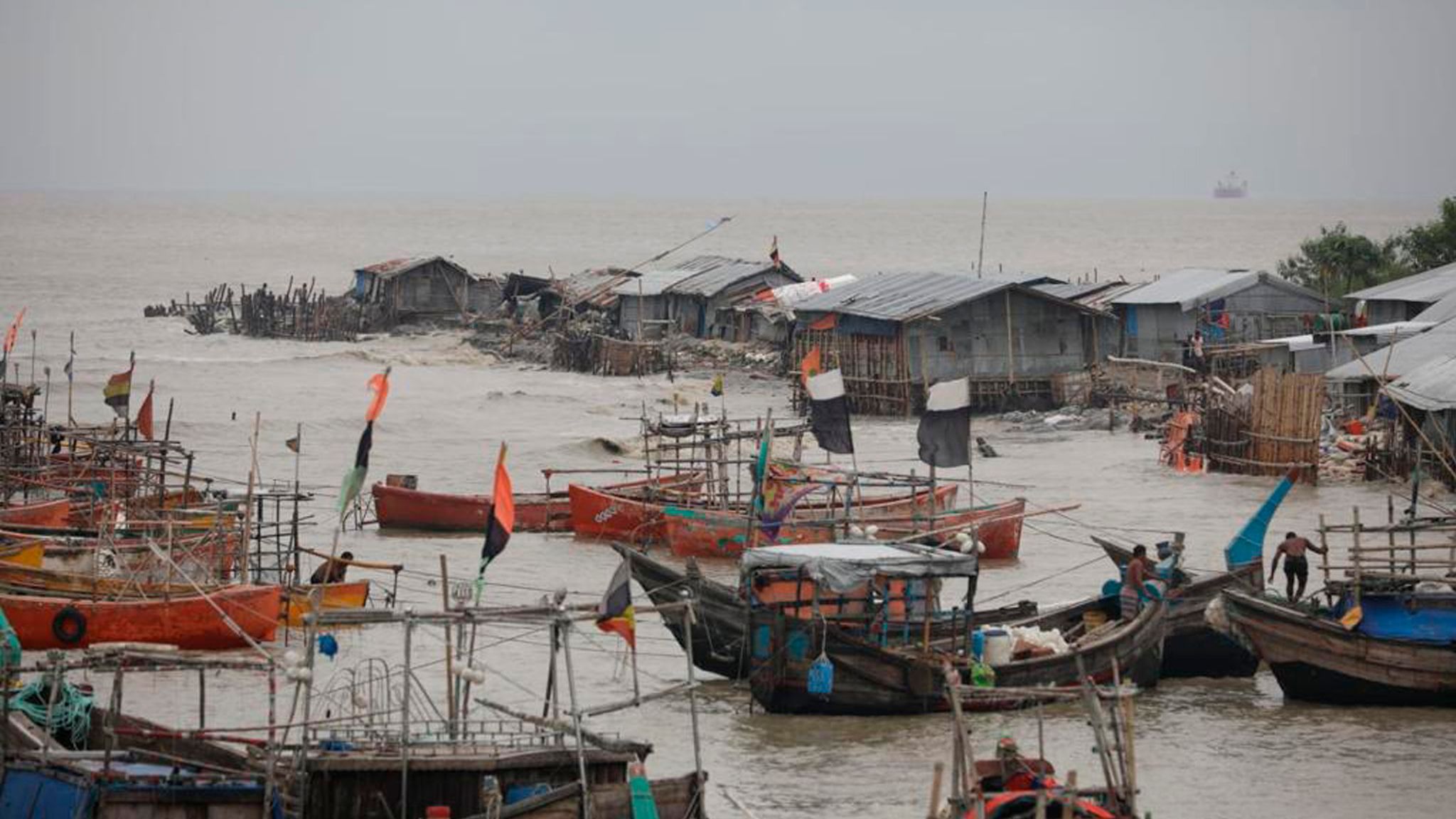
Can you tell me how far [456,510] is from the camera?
1117 inches

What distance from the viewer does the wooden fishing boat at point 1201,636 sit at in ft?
63.3

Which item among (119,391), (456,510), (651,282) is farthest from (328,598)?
(651,282)

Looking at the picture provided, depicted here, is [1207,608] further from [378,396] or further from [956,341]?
[956,341]

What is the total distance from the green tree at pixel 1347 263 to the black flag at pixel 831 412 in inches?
1049

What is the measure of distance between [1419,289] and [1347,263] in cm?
1170

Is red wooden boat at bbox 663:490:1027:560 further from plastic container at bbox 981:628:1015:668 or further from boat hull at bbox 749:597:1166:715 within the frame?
boat hull at bbox 749:597:1166:715

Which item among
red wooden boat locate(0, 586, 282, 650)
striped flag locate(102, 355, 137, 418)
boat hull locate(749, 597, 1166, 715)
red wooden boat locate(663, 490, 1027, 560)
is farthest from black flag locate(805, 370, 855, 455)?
striped flag locate(102, 355, 137, 418)

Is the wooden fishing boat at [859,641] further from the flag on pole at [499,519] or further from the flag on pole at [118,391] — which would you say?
the flag on pole at [118,391]

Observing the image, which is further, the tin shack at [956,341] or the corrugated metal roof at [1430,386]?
the tin shack at [956,341]

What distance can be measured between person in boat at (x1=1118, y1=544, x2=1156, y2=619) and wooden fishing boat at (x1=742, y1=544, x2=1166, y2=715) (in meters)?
0.71

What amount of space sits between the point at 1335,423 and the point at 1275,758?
16601 mm

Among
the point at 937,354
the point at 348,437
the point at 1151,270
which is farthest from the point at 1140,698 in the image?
the point at 1151,270

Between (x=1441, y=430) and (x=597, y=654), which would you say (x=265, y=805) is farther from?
(x=1441, y=430)

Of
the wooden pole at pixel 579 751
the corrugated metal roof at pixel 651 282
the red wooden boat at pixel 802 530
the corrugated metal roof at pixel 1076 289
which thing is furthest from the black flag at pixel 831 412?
the corrugated metal roof at pixel 651 282
